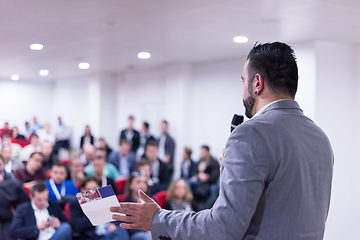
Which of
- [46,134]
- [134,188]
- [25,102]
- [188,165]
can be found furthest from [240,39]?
[25,102]

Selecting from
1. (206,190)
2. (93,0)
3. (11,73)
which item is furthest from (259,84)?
(11,73)

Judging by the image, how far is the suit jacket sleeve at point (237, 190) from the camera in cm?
117

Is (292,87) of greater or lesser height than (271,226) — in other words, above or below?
above

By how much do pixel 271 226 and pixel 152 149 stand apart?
619cm

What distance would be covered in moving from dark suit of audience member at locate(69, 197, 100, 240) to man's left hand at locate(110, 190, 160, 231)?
10.3 feet

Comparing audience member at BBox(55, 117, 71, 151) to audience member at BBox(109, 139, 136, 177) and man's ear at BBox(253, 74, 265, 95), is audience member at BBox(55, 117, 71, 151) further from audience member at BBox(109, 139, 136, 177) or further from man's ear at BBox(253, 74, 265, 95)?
man's ear at BBox(253, 74, 265, 95)

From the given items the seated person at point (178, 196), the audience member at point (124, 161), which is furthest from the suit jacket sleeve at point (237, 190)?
the audience member at point (124, 161)

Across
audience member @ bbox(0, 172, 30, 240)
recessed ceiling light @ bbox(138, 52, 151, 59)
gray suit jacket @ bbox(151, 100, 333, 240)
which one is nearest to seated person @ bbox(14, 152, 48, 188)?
audience member @ bbox(0, 172, 30, 240)

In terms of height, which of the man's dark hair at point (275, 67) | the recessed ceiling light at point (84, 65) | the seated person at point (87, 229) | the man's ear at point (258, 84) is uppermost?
the recessed ceiling light at point (84, 65)

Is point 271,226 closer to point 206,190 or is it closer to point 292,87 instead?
point 292,87

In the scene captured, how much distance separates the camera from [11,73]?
38.2 ft

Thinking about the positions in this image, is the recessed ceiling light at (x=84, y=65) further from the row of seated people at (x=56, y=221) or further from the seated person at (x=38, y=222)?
the seated person at (x=38, y=222)

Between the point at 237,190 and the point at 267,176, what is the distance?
11cm

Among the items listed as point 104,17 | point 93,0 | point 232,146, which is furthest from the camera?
point 104,17
